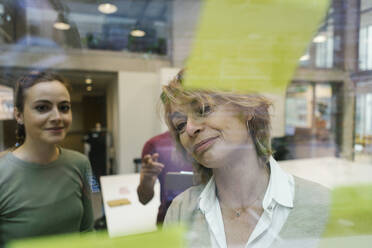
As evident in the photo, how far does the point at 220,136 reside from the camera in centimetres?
54

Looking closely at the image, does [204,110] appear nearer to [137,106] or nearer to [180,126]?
[180,126]

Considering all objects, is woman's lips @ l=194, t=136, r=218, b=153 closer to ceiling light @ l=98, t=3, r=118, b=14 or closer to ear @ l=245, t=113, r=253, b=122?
ear @ l=245, t=113, r=253, b=122

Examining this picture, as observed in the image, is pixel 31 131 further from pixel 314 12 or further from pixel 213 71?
pixel 314 12

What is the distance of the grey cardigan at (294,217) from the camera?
573 mm

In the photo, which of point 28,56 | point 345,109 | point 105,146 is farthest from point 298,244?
point 28,56

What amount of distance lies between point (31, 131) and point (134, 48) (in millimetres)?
318

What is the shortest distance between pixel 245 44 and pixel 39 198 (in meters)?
0.60

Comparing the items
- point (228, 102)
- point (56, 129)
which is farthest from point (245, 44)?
point (56, 129)

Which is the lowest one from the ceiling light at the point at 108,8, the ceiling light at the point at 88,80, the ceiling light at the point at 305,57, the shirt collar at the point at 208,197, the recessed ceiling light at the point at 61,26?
the shirt collar at the point at 208,197

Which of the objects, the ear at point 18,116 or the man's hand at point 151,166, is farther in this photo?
the man's hand at point 151,166

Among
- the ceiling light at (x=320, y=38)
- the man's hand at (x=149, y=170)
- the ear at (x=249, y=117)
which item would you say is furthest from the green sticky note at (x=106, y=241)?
the ceiling light at (x=320, y=38)

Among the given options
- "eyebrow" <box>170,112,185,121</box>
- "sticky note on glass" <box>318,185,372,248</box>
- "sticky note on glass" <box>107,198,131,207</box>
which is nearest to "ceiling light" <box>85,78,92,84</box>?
"eyebrow" <box>170,112,185,121</box>

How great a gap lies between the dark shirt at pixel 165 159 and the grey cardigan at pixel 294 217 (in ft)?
0.07

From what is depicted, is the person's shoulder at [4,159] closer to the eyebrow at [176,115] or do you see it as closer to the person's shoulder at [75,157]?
the person's shoulder at [75,157]
